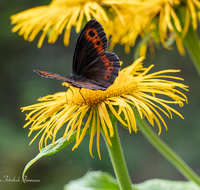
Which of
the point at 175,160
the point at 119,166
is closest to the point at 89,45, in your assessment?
the point at 119,166

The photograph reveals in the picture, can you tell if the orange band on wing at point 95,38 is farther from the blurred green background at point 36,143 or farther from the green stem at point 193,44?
the blurred green background at point 36,143

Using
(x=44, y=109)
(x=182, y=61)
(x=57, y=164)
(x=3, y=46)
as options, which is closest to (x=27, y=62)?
(x=3, y=46)

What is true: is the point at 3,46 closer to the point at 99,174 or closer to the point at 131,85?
the point at 99,174

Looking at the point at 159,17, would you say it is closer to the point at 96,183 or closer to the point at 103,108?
the point at 103,108

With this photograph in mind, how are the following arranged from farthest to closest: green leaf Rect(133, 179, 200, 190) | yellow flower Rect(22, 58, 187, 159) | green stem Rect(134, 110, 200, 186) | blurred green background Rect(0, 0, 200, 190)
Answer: blurred green background Rect(0, 0, 200, 190)
green leaf Rect(133, 179, 200, 190)
green stem Rect(134, 110, 200, 186)
yellow flower Rect(22, 58, 187, 159)

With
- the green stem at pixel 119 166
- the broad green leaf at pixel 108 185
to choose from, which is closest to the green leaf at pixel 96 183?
the broad green leaf at pixel 108 185

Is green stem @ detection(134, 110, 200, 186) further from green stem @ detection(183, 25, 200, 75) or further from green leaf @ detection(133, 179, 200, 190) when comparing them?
green stem @ detection(183, 25, 200, 75)

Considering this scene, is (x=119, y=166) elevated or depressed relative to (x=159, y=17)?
depressed

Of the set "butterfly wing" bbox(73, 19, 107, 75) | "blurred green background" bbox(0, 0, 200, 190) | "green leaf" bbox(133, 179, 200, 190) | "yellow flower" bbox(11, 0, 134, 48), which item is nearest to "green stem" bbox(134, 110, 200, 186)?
"green leaf" bbox(133, 179, 200, 190)
